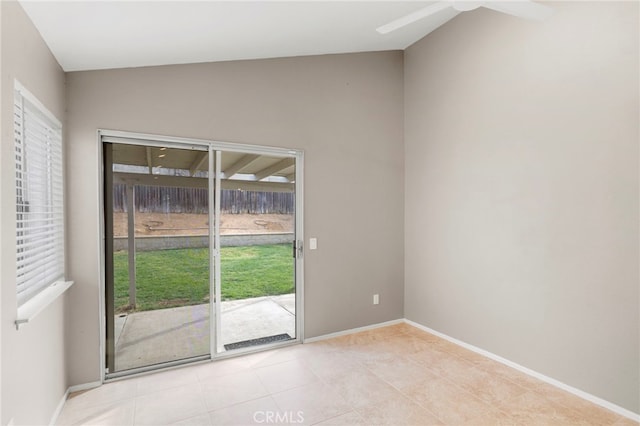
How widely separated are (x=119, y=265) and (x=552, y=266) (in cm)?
366

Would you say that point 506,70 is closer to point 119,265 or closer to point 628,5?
point 628,5

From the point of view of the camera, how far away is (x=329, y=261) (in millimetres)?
3686

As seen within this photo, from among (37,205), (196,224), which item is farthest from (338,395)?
(37,205)

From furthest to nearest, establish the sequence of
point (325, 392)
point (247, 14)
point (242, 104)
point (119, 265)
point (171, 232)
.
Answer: point (242, 104), point (171, 232), point (119, 265), point (325, 392), point (247, 14)

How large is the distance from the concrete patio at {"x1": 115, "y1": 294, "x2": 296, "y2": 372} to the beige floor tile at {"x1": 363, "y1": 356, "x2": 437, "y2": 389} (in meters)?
1.02

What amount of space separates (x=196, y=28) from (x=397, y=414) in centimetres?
307

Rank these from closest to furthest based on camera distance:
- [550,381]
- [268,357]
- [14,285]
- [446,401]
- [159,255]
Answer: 1. [14,285]
2. [446,401]
3. [550,381]
4. [159,255]
5. [268,357]

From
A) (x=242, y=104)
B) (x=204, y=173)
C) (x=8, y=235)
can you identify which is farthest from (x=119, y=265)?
(x=242, y=104)

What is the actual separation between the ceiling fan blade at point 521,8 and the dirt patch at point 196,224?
98.4 inches

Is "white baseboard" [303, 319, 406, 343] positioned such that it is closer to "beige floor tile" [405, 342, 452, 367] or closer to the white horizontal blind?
"beige floor tile" [405, 342, 452, 367]

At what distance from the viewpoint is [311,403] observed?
2.42 m

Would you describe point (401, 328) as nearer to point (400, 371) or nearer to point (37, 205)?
point (400, 371)

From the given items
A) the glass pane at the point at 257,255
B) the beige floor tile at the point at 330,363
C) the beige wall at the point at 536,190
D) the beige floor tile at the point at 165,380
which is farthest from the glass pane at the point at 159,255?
the beige wall at the point at 536,190

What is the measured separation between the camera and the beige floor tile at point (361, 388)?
2.47 metres
